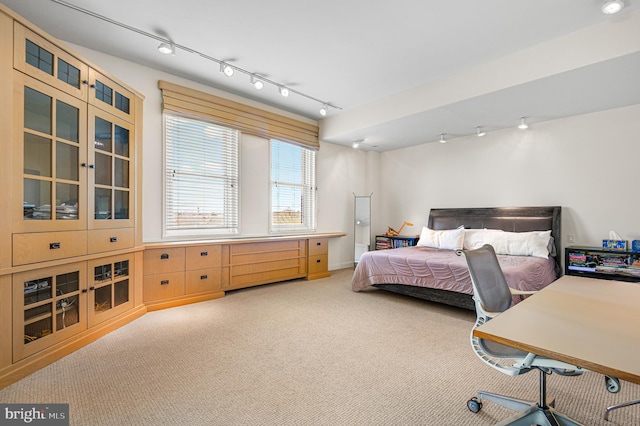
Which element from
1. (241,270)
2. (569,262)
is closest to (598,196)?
(569,262)

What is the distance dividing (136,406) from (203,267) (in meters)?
2.29

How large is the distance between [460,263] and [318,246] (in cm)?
252

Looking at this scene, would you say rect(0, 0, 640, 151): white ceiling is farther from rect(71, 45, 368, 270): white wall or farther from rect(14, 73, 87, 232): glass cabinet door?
rect(14, 73, 87, 232): glass cabinet door

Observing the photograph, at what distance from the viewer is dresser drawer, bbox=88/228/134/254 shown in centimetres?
276

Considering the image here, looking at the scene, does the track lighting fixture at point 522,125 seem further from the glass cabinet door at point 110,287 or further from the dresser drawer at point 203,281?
the glass cabinet door at point 110,287

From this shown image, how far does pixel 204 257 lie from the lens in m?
4.02

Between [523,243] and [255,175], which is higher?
[255,175]

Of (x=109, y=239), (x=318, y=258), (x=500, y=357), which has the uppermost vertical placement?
(x=109, y=239)

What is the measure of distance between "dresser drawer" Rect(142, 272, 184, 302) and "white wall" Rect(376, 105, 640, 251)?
439cm

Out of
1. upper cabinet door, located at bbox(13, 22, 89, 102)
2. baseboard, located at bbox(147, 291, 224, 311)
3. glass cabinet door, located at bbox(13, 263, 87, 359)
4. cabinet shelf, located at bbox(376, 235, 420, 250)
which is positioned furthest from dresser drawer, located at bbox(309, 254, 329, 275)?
upper cabinet door, located at bbox(13, 22, 89, 102)

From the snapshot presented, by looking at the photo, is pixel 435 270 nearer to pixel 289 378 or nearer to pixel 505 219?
pixel 505 219

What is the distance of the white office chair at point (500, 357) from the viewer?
1.39 m

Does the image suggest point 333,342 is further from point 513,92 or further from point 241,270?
point 513,92

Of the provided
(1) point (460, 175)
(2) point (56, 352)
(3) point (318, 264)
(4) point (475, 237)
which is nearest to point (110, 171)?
(2) point (56, 352)
